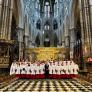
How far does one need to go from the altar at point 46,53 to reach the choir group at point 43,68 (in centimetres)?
1602

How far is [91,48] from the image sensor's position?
58.6 feet

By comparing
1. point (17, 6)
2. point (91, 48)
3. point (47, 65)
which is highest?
point (17, 6)

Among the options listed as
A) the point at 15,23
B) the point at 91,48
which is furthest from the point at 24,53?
the point at 91,48

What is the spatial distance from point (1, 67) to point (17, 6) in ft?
55.8

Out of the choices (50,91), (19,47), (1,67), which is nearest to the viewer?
(50,91)

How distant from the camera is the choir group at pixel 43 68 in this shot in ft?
45.3

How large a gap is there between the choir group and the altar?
52.6ft

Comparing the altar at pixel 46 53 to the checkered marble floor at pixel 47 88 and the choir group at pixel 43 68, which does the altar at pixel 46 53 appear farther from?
the checkered marble floor at pixel 47 88

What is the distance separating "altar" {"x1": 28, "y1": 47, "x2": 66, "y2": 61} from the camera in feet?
98.8

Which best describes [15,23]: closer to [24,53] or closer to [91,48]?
[24,53]

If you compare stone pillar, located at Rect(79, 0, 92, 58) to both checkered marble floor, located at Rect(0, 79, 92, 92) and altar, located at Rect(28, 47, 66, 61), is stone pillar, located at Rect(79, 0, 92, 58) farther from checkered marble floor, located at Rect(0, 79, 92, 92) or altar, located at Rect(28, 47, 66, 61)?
altar, located at Rect(28, 47, 66, 61)

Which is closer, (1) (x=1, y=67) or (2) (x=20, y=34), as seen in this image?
(1) (x=1, y=67)

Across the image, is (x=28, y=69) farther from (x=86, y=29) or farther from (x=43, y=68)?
(x=86, y=29)

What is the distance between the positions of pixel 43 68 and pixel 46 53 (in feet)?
56.1
